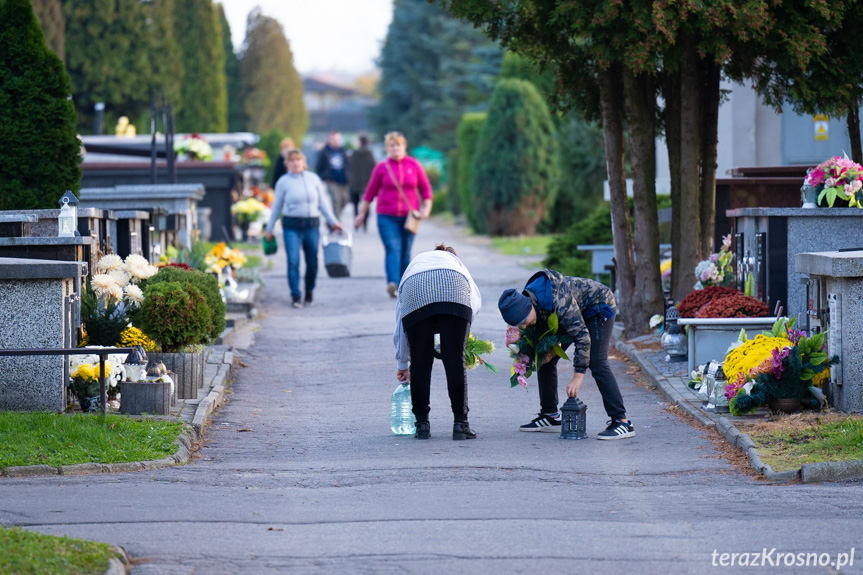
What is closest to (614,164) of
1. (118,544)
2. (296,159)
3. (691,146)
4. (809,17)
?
(691,146)

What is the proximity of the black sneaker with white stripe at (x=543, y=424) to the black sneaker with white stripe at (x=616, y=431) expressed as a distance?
43cm

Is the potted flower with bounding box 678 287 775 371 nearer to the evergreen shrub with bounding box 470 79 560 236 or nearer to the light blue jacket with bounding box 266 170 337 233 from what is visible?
the light blue jacket with bounding box 266 170 337 233

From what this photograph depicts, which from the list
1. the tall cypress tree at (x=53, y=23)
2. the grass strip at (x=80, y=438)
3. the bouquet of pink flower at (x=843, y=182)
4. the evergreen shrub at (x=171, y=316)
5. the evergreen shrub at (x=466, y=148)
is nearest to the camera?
the grass strip at (x=80, y=438)

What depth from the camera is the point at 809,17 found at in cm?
1070

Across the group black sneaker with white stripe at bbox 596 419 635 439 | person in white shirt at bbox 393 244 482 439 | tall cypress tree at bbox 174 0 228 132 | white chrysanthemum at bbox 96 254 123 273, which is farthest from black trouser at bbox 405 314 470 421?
tall cypress tree at bbox 174 0 228 132

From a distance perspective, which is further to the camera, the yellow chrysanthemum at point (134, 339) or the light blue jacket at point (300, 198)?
the light blue jacket at point (300, 198)

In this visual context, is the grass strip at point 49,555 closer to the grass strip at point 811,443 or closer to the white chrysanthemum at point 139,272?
the grass strip at point 811,443

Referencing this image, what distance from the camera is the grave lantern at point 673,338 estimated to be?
10.6 m

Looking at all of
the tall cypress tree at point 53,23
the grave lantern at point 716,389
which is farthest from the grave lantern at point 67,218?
the tall cypress tree at point 53,23

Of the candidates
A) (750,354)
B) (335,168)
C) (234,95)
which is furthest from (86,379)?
(234,95)

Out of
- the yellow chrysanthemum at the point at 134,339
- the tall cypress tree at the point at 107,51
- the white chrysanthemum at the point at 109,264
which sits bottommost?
the yellow chrysanthemum at the point at 134,339

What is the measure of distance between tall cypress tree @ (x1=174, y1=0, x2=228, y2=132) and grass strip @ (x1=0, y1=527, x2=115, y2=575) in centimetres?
3763

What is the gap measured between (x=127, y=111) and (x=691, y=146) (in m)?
25.3

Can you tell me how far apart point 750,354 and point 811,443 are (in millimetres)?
1385
